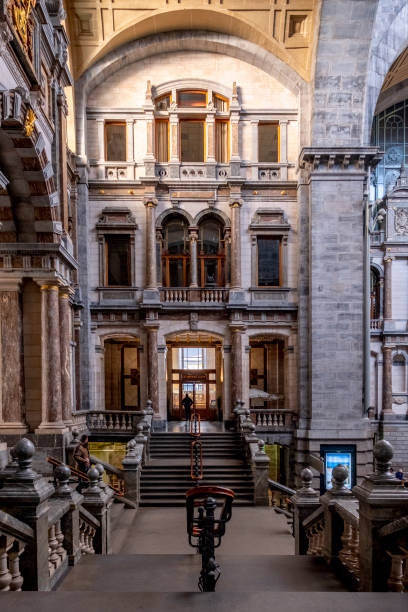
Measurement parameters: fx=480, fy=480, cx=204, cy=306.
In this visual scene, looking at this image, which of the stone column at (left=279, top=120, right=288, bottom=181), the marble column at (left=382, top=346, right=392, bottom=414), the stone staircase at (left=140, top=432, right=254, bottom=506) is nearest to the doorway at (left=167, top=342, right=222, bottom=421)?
the stone staircase at (left=140, top=432, right=254, bottom=506)

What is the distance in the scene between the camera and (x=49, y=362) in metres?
13.3

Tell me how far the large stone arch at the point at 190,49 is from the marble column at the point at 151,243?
3.39 meters

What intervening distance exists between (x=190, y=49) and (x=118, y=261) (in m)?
9.28

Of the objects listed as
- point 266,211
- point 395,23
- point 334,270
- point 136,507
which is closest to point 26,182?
point 136,507

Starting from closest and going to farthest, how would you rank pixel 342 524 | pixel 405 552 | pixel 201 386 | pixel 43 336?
pixel 405 552 < pixel 342 524 < pixel 43 336 < pixel 201 386

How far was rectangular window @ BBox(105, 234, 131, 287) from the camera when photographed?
20031mm

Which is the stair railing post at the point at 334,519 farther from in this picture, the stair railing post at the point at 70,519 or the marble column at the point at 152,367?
the marble column at the point at 152,367

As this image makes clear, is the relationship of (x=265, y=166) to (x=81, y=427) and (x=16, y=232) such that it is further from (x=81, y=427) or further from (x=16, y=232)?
(x=81, y=427)

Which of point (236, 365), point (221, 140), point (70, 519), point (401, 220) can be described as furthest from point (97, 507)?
point (401, 220)

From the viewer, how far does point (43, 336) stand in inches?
526

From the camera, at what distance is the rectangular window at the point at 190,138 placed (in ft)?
66.3

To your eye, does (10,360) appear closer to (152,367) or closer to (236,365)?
(152,367)

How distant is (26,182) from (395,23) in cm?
1570

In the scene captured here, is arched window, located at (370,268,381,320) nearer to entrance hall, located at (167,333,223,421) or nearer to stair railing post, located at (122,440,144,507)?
entrance hall, located at (167,333,223,421)
